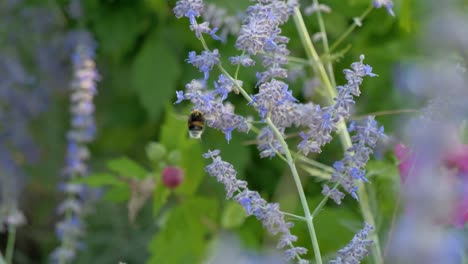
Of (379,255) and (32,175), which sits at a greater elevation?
(32,175)

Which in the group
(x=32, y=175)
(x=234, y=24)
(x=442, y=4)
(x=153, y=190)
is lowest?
(x=442, y=4)

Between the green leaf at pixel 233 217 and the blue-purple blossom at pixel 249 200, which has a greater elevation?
the green leaf at pixel 233 217

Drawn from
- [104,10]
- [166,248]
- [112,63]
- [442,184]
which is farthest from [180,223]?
[442,184]

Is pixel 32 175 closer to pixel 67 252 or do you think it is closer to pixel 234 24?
pixel 67 252

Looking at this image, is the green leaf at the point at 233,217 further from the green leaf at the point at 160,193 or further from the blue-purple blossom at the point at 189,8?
the blue-purple blossom at the point at 189,8

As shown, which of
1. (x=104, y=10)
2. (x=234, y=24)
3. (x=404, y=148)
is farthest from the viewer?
(x=104, y=10)

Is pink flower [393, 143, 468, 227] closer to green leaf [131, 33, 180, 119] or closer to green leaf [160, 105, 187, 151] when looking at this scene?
green leaf [160, 105, 187, 151]

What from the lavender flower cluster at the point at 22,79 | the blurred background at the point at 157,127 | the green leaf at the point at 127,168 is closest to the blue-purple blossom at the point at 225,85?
the blurred background at the point at 157,127
